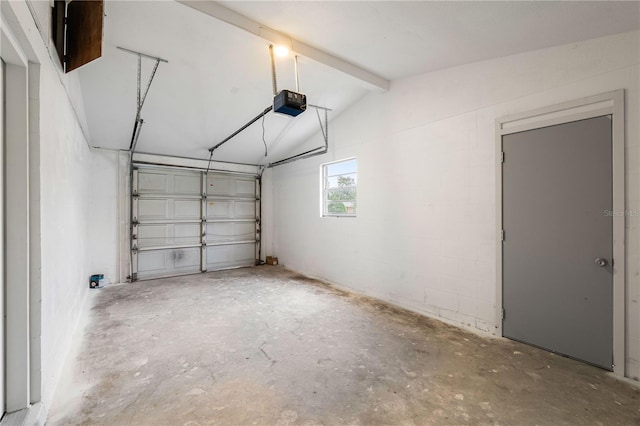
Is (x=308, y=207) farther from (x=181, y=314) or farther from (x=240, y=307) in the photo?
(x=181, y=314)

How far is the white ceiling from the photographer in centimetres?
225

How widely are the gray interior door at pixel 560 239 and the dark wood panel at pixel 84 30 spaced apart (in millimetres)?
3509

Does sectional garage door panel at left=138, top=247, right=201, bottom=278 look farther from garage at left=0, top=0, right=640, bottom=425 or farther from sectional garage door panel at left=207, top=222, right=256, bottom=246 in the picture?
garage at left=0, top=0, right=640, bottom=425

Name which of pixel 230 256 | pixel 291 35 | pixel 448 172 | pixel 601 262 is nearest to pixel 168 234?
pixel 230 256

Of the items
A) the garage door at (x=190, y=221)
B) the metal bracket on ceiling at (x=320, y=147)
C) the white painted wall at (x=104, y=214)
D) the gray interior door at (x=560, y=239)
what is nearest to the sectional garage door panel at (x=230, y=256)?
the garage door at (x=190, y=221)

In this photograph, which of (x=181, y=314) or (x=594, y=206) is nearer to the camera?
(x=594, y=206)

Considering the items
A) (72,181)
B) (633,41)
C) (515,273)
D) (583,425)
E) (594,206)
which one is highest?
(633,41)

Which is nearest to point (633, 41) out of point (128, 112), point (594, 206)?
point (594, 206)

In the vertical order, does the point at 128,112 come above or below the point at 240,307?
above

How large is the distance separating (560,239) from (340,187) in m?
3.24

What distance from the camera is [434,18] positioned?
2.37 meters

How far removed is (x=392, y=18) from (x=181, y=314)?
391 centimetres

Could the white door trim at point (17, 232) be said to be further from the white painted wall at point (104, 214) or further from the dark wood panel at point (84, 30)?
the white painted wall at point (104, 214)

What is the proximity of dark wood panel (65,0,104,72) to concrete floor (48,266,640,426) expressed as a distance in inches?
94.1
